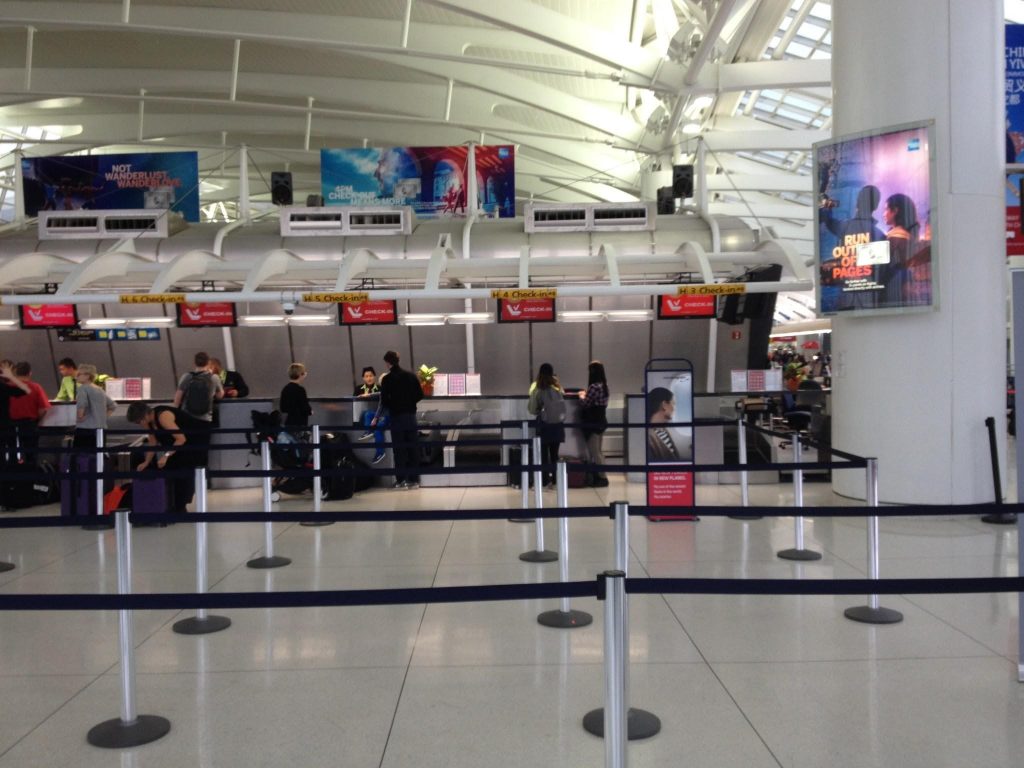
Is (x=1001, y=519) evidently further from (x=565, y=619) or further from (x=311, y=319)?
(x=311, y=319)

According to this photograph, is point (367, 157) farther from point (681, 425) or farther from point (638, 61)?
point (681, 425)

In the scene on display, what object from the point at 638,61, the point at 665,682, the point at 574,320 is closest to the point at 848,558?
the point at 665,682

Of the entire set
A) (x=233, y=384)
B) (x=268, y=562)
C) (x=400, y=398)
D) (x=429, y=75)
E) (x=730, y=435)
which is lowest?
(x=268, y=562)

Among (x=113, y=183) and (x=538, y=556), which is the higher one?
(x=113, y=183)

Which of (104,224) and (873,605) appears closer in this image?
(873,605)

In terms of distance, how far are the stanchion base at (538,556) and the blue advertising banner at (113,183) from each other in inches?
604

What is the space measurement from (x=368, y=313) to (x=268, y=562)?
8888 millimetres

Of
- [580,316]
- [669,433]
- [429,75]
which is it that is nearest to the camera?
[669,433]

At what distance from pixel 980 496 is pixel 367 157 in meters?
15.0

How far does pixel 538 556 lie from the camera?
8188mm

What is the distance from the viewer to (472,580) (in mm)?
7465

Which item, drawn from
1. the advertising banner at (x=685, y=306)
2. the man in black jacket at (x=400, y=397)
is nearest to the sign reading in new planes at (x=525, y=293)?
the man in black jacket at (x=400, y=397)

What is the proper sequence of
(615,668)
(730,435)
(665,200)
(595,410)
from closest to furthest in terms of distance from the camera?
1. (615,668)
2. (595,410)
3. (730,435)
4. (665,200)

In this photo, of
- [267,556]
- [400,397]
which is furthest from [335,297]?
[267,556]
